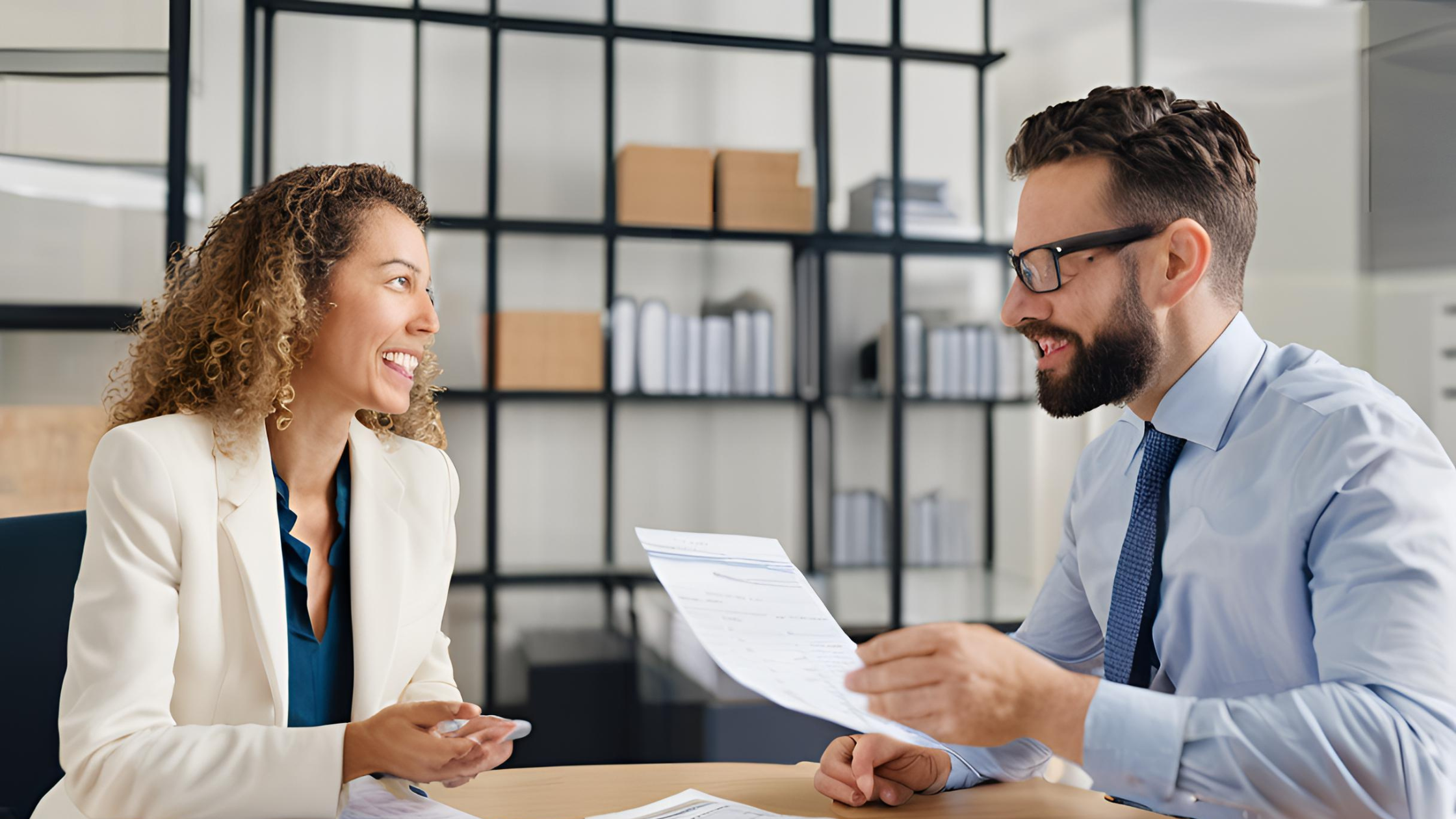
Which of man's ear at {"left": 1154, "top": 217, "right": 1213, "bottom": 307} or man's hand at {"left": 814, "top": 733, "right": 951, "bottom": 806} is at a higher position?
man's ear at {"left": 1154, "top": 217, "right": 1213, "bottom": 307}

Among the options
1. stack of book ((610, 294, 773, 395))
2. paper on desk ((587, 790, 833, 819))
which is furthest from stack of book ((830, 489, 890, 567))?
paper on desk ((587, 790, 833, 819))

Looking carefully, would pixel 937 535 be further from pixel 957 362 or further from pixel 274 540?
pixel 274 540

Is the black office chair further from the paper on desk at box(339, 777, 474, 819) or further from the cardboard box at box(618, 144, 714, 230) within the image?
the cardboard box at box(618, 144, 714, 230)

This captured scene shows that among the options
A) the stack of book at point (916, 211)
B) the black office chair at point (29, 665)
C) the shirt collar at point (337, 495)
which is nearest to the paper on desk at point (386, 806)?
the shirt collar at point (337, 495)

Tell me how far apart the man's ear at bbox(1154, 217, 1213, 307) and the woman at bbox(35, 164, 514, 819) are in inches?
36.3

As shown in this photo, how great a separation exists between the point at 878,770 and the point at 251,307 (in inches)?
36.9

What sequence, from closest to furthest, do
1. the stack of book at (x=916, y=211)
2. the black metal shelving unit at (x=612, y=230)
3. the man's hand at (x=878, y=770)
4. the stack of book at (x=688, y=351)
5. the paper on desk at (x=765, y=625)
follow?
the paper on desk at (x=765, y=625)
the man's hand at (x=878, y=770)
the black metal shelving unit at (x=612, y=230)
the stack of book at (x=688, y=351)
the stack of book at (x=916, y=211)

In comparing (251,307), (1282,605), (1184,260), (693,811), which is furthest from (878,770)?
(251,307)

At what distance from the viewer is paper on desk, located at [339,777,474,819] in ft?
3.48

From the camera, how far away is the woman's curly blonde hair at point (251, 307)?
1269mm

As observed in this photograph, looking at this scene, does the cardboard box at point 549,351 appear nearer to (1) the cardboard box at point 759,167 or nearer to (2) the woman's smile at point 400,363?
(1) the cardboard box at point 759,167

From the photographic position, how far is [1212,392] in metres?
1.21

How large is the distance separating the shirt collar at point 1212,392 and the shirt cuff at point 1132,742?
0.39m

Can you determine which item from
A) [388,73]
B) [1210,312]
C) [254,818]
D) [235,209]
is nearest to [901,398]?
[388,73]
